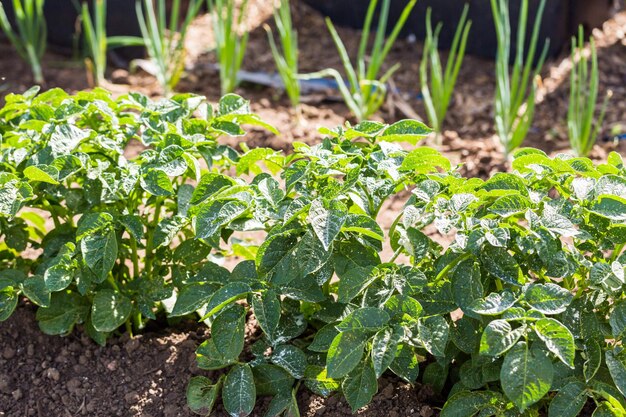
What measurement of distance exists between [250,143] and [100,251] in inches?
66.3

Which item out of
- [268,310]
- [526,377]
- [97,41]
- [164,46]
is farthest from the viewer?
[97,41]

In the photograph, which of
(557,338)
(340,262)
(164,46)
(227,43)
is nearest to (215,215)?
(340,262)

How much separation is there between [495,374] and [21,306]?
1.27m

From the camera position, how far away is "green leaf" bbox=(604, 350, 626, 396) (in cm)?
172

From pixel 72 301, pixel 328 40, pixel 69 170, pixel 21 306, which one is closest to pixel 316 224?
pixel 69 170

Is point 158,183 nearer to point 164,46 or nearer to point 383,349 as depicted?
point 383,349

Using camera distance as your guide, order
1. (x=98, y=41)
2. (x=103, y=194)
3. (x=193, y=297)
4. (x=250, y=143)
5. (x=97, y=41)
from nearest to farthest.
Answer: (x=193, y=297) < (x=103, y=194) < (x=250, y=143) < (x=98, y=41) < (x=97, y=41)

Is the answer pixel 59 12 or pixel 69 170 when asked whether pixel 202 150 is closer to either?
pixel 69 170

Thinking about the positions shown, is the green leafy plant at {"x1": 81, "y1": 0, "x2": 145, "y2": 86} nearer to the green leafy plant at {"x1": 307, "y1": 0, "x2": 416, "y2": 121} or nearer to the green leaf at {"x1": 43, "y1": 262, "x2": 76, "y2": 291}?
the green leafy plant at {"x1": 307, "y1": 0, "x2": 416, "y2": 121}

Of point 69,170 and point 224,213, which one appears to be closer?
point 224,213

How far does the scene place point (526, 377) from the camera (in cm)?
164

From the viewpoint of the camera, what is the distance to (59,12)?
459 cm

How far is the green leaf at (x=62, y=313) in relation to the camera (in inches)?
85.5

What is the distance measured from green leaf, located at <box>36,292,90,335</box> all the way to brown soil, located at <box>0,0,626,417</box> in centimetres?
10
